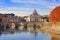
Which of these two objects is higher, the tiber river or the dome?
the dome

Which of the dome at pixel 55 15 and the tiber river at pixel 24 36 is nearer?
the tiber river at pixel 24 36

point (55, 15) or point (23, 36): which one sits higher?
point (55, 15)

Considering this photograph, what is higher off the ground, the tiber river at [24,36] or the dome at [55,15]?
the dome at [55,15]

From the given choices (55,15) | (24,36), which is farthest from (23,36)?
(55,15)

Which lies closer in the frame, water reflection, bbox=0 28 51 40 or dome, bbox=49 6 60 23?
water reflection, bbox=0 28 51 40

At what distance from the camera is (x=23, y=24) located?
1002 centimetres

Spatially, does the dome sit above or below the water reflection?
above

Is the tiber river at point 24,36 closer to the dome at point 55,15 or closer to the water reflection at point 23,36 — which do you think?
the water reflection at point 23,36

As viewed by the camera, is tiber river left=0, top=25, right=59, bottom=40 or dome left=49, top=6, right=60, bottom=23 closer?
tiber river left=0, top=25, right=59, bottom=40

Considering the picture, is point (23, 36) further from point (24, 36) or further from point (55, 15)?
point (55, 15)

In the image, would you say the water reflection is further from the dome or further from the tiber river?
the dome

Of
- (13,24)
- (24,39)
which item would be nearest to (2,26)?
(13,24)

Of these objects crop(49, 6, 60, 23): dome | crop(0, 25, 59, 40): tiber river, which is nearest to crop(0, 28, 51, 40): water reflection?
crop(0, 25, 59, 40): tiber river

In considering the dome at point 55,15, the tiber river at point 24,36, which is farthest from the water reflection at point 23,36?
the dome at point 55,15
